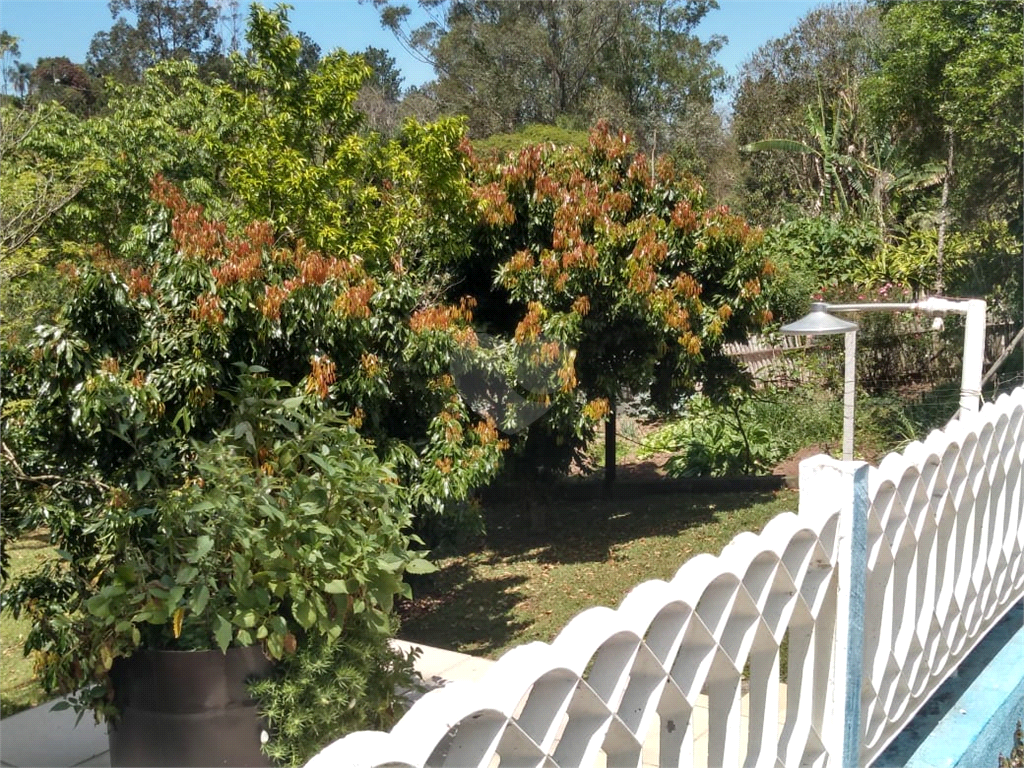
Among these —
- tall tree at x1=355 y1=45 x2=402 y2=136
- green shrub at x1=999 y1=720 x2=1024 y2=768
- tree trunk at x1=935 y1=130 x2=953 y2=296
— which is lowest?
green shrub at x1=999 y1=720 x2=1024 y2=768

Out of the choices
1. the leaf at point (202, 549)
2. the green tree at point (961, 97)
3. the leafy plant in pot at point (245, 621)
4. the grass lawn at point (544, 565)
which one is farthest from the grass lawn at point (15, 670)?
the green tree at point (961, 97)

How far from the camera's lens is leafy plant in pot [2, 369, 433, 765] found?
114 inches

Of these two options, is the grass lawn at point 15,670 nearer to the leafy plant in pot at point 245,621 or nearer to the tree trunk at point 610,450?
the leafy plant in pot at point 245,621

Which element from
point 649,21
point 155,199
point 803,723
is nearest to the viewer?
point 803,723

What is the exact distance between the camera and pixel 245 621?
287 cm

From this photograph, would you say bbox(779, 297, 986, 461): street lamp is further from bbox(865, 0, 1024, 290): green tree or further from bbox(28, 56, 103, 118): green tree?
bbox(28, 56, 103, 118): green tree

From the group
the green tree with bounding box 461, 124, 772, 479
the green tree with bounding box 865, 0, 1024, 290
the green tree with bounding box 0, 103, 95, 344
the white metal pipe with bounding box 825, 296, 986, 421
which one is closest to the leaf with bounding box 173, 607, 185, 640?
the white metal pipe with bounding box 825, 296, 986, 421

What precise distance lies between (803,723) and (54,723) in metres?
3.30

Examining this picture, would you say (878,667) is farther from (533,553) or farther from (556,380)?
(533,553)

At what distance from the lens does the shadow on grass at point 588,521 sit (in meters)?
8.06

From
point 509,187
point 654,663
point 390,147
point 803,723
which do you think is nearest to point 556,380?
point 509,187

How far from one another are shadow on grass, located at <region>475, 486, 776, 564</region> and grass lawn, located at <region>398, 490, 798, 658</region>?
1 centimetres

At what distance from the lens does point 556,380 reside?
7.00 meters

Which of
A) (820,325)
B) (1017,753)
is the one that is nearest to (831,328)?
(820,325)
